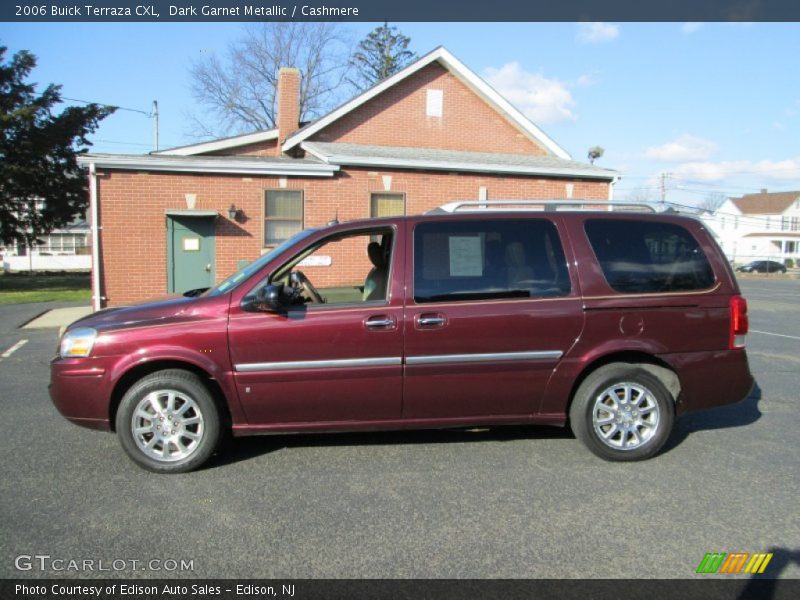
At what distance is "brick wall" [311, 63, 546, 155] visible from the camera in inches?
671

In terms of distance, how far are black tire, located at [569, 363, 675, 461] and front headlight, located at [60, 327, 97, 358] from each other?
11.6ft

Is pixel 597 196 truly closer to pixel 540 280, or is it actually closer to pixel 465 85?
pixel 465 85

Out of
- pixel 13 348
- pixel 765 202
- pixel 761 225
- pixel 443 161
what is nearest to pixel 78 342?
pixel 13 348

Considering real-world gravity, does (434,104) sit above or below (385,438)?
above

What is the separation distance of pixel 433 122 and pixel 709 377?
14.2 meters

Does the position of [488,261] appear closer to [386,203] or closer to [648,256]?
[648,256]

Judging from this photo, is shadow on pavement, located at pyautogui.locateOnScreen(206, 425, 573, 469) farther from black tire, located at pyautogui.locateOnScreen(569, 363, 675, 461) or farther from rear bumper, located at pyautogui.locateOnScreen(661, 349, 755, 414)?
rear bumper, located at pyautogui.locateOnScreen(661, 349, 755, 414)

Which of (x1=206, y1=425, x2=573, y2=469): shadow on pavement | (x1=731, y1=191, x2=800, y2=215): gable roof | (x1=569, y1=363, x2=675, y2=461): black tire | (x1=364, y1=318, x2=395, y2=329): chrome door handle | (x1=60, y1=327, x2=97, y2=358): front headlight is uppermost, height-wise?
(x1=731, y1=191, x2=800, y2=215): gable roof

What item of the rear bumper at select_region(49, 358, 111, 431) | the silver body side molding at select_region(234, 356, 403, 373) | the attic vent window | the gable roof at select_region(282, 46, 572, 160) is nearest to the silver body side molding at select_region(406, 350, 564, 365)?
the silver body side molding at select_region(234, 356, 403, 373)

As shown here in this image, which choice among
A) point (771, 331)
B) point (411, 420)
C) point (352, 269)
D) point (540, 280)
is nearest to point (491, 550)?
point (411, 420)

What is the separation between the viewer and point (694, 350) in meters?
4.60

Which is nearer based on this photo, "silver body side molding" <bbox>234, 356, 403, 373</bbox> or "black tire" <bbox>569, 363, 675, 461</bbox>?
"silver body side molding" <bbox>234, 356, 403, 373</bbox>

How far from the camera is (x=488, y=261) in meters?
4.58

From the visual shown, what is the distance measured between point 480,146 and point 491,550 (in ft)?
51.6
